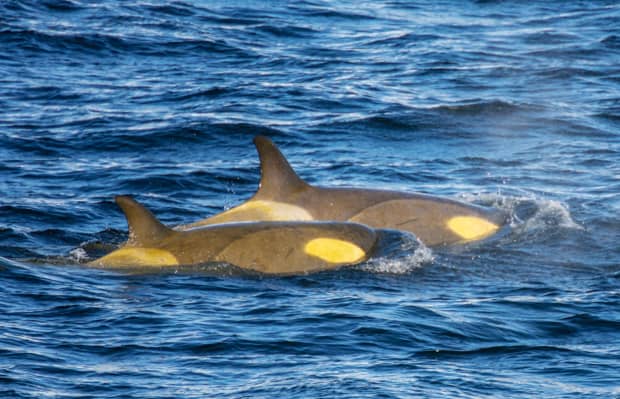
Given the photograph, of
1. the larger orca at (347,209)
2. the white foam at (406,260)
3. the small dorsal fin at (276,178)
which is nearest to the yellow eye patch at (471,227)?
Result: the larger orca at (347,209)

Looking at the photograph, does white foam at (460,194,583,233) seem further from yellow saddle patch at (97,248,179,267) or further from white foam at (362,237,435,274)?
yellow saddle patch at (97,248,179,267)

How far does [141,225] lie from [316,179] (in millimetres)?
5814

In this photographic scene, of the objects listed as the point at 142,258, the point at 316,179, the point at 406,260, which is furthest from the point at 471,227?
the point at 142,258

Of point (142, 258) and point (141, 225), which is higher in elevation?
point (141, 225)

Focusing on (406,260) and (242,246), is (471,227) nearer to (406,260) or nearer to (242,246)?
(406,260)

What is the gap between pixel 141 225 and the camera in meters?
12.5

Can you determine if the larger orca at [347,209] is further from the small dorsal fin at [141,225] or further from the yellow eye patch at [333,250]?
the small dorsal fin at [141,225]

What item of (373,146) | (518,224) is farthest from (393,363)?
(373,146)

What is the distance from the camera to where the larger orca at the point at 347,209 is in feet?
46.8

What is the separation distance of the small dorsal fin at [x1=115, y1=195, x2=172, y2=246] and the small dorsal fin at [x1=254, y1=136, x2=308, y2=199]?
78.5 inches

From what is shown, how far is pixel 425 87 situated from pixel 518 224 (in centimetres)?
891

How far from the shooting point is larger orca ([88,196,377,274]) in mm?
12500

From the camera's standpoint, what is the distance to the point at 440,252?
1391 cm

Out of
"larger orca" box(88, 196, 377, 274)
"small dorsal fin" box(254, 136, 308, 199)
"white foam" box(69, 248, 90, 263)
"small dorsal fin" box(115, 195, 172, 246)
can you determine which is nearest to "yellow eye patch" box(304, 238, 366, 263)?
"larger orca" box(88, 196, 377, 274)
